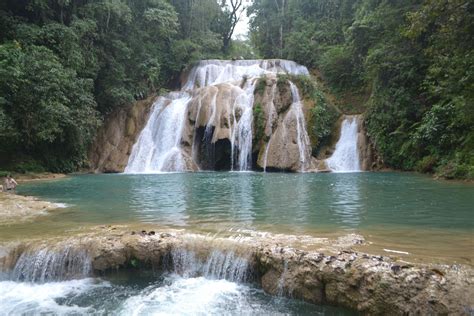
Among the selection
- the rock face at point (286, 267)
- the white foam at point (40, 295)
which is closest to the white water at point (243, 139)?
the rock face at point (286, 267)

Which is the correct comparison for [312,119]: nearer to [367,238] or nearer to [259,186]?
[259,186]

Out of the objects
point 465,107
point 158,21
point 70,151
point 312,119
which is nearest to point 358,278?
point 465,107

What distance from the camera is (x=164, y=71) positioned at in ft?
116

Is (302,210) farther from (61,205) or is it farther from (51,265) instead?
(61,205)

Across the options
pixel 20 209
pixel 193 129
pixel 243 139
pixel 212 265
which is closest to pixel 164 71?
pixel 193 129

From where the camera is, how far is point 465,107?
40.2 feet

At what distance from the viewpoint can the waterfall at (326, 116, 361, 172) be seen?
2353 centimetres

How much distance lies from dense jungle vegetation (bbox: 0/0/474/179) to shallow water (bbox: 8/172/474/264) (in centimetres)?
376

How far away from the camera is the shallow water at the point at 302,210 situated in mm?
6797

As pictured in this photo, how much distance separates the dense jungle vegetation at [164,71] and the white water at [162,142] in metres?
2.47

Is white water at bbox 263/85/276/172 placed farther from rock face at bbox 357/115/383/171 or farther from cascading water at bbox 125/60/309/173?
rock face at bbox 357/115/383/171

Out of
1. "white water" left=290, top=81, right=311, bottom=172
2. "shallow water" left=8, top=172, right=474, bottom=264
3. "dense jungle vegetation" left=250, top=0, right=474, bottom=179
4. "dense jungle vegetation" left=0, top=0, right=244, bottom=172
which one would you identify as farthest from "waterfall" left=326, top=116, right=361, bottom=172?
"dense jungle vegetation" left=0, top=0, right=244, bottom=172

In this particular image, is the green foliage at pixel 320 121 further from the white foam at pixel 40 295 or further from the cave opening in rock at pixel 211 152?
the white foam at pixel 40 295

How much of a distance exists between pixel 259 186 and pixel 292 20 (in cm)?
3050
